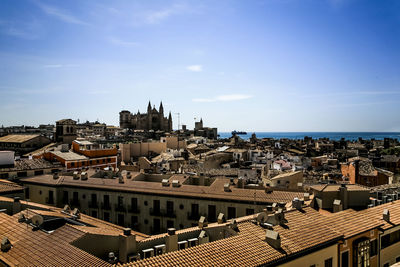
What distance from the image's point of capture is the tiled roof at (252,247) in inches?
477

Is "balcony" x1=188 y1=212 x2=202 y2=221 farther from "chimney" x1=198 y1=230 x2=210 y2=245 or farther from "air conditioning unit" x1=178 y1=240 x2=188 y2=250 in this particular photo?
"air conditioning unit" x1=178 y1=240 x2=188 y2=250

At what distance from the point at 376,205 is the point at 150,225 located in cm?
1772

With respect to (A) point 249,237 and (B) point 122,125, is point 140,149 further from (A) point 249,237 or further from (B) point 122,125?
(B) point 122,125

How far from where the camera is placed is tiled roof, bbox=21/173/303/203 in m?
25.6

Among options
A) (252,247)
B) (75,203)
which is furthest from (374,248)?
(75,203)

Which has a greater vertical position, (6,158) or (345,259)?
(6,158)

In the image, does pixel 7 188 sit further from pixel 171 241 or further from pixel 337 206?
pixel 337 206

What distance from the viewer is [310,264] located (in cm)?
1474

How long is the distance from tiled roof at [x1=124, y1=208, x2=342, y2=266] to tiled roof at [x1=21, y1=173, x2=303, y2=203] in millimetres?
8072

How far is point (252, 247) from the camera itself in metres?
13.7

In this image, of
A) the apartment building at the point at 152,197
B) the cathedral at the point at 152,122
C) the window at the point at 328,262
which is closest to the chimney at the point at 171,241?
the window at the point at 328,262

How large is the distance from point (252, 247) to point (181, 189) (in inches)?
614

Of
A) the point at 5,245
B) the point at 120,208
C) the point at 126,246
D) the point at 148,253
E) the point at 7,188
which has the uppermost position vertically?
the point at 5,245

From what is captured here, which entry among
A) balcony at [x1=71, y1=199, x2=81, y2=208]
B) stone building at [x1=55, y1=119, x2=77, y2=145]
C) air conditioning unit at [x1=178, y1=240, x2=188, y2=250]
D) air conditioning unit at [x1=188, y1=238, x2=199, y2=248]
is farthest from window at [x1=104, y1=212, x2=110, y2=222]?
stone building at [x1=55, y1=119, x2=77, y2=145]
